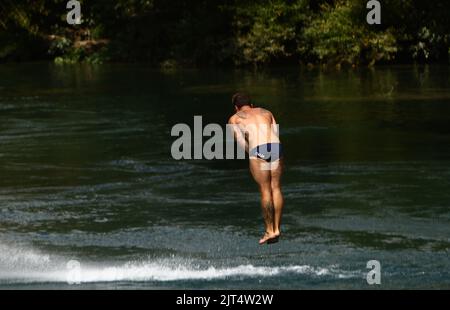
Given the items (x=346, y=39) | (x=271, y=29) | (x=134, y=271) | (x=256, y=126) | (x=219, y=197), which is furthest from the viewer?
(x=271, y=29)

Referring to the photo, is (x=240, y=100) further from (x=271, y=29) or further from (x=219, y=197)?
(x=271, y=29)

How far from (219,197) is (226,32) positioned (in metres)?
36.3

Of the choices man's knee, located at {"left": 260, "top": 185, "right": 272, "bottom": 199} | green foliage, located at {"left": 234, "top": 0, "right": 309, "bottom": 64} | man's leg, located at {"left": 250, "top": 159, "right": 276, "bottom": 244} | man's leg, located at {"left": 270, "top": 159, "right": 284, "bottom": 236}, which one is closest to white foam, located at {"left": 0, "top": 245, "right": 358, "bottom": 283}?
man's leg, located at {"left": 250, "top": 159, "right": 276, "bottom": 244}

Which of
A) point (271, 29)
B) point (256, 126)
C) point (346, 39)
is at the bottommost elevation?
point (256, 126)

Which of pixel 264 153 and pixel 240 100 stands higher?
pixel 240 100

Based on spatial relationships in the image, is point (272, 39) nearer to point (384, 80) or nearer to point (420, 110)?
point (384, 80)

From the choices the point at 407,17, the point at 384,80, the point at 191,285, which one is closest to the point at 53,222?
the point at 191,285

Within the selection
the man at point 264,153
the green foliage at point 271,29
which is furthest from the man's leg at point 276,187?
the green foliage at point 271,29

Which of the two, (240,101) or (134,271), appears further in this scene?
(134,271)

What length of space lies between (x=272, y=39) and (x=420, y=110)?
68.8 feet

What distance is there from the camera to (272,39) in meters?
50.6

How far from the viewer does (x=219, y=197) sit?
740 inches

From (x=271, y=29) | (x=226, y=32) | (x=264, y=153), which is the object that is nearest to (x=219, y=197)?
(x=264, y=153)

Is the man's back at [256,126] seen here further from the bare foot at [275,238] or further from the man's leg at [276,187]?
the bare foot at [275,238]
